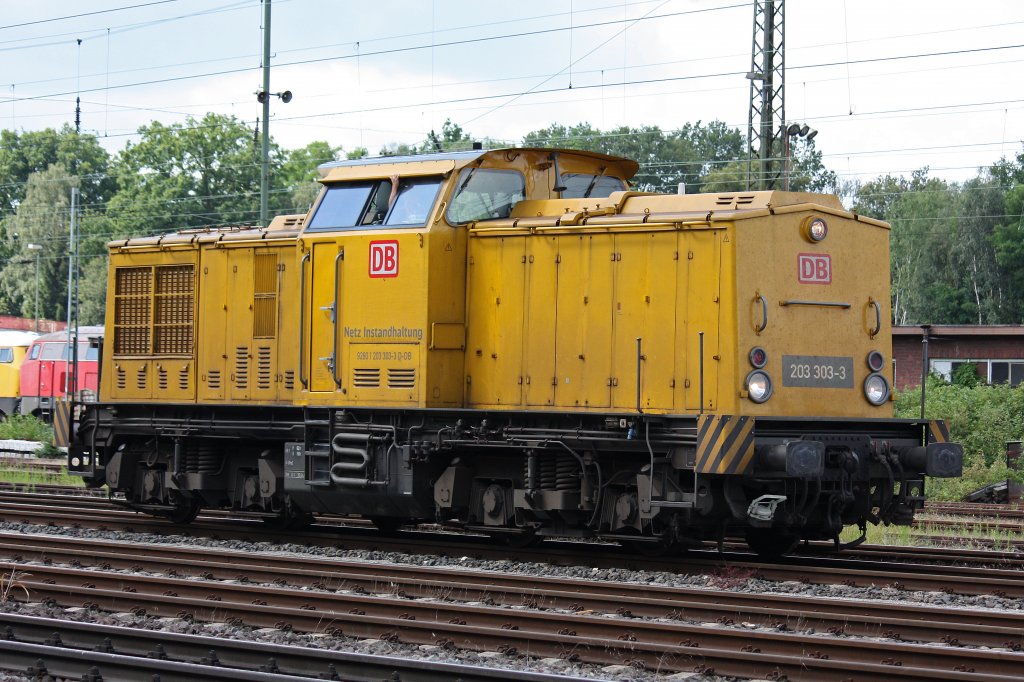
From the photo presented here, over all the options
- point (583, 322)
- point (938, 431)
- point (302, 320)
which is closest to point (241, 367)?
point (302, 320)

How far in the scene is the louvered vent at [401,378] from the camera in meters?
11.8

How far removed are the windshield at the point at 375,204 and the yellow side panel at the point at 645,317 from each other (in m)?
2.01

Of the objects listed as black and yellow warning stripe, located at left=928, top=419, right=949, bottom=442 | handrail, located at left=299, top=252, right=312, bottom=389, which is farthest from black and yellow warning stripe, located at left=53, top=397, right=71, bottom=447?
black and yellow warning stripe, located at left=928, top=419, right=949, bottom=442

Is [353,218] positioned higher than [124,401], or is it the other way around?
[353,218]

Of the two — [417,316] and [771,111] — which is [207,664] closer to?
[417,316]

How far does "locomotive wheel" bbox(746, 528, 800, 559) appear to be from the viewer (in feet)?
38.2

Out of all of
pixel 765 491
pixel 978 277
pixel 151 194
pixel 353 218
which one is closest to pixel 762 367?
pixel 765 491

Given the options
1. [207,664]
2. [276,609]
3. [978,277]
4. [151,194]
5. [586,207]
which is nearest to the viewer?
[207,664]

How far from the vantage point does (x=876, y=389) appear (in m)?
11.3

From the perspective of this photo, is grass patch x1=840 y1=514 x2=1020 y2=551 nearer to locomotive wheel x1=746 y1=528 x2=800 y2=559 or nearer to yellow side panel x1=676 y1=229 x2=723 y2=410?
locomotive wheel x1=746 y1=528 x2=800 y2=559

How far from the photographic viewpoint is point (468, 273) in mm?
11906

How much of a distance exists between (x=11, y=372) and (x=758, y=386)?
3177 cm

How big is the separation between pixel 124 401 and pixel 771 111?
13.6 metres

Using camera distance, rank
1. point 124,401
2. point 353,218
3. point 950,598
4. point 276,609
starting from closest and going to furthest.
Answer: point 276,609 → point 950,598 → point 353,218 → point 124,401
